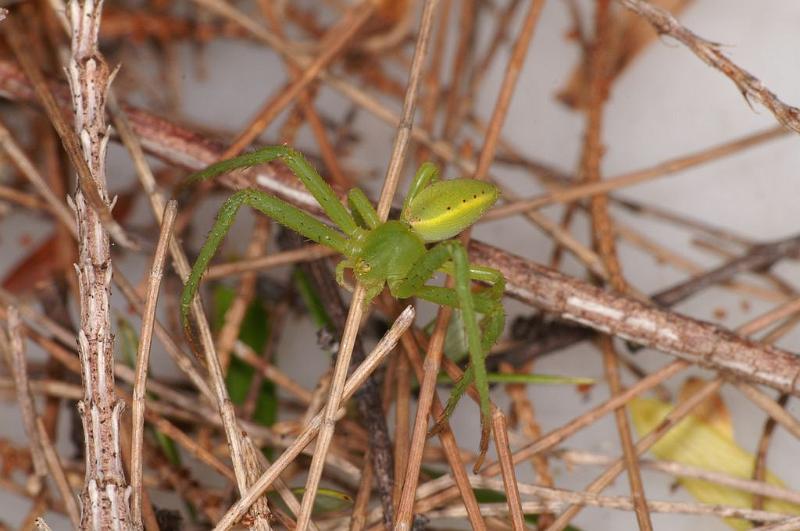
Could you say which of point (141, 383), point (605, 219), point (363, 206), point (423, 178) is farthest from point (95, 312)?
point (605, 219)

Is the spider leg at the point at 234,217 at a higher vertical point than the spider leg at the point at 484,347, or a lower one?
higher

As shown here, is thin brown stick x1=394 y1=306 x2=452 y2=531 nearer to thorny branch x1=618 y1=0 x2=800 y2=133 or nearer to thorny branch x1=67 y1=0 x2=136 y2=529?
thorny branch x1=67 y1=0 x2=136 y2=529

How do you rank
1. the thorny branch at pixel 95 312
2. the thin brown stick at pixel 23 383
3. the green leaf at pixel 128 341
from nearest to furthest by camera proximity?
the thorny branch at pixel 95 312 → the thin brown stick at pixel 23 383 → the green leaf at pixel 128 341

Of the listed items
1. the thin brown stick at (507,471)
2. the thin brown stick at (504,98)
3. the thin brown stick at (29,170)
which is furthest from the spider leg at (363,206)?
the thin brown stick at (29,170)

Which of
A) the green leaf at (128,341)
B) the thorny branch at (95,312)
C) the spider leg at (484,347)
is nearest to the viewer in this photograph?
the thorny branch at (95,312)

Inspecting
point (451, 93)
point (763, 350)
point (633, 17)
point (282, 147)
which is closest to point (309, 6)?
point (451, 93)

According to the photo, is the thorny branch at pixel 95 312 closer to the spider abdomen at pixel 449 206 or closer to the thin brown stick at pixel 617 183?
the spider abdomen at pixel 449 206

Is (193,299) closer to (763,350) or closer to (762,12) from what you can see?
(763,350)
